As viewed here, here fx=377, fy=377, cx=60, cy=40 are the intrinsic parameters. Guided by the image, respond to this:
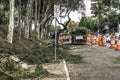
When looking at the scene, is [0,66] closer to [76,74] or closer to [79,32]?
[76,74]

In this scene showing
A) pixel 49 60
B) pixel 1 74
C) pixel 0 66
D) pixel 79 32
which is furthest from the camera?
pixel 79 32

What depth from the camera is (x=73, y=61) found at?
19797mm

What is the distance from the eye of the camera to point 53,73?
1476 cm

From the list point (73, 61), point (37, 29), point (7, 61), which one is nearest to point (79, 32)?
point (37, 29)

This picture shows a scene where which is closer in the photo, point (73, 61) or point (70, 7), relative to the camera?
point (73, 61)

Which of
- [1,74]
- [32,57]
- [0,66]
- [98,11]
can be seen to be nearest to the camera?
[1,74]

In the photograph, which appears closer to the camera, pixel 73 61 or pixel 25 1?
pixel 73 61

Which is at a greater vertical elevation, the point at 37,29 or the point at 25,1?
the point at 25,1

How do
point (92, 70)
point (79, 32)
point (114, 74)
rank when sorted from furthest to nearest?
point (79, 32)
point (92, 70)
point (114, 74)

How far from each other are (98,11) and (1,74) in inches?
4069

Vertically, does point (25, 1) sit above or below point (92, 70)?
above

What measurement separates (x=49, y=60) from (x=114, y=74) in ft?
17.7

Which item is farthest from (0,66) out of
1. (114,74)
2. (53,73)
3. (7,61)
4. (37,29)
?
(37,29)

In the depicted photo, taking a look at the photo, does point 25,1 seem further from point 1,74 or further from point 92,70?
point 1,74
